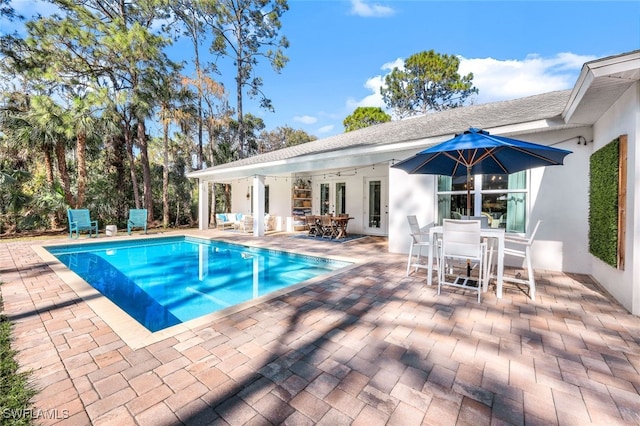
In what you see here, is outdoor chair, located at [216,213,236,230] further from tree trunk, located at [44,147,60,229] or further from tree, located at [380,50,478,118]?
tree, located at [380,50,478,118]

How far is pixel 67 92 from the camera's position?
46.8ft

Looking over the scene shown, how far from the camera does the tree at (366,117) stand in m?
25.7

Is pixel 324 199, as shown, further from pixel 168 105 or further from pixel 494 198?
pixel 168 105

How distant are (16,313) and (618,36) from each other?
16.7m

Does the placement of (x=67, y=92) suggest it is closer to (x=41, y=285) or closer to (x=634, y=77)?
(x=41, y=285)

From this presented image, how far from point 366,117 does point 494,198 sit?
2171 centimetres

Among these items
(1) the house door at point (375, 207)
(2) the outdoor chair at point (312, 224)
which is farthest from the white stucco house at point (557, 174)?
(1) the house door at point (375, 207)

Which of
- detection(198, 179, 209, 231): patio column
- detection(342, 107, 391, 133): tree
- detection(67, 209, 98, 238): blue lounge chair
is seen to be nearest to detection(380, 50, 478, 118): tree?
detection(342, 107, 391, 133): tree

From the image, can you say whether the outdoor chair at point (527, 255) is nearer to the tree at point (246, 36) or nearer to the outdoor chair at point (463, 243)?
the outdoor chair at point (463, 243)

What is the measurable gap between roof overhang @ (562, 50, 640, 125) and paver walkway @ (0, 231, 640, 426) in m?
2.90

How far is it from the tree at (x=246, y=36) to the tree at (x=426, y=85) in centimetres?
1063

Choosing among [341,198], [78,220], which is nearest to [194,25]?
[78,220]

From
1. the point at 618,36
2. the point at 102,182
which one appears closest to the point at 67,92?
the point at 102,182

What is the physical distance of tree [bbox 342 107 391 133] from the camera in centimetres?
2567
